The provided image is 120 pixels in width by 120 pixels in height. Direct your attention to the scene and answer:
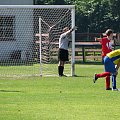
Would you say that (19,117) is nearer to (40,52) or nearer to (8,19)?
(40,52)

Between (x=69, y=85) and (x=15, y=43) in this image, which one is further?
(x=15, y=43)

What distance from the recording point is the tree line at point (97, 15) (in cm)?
6419

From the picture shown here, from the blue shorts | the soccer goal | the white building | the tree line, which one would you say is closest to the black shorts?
the soccer goal

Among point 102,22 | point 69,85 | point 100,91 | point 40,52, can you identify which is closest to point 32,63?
point 40,52

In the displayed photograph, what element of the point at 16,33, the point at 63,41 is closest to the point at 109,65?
the point at 63,41

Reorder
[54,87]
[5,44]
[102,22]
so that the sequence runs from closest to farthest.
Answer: [54,87] → [5,44] → [102,22]

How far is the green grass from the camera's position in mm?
11859

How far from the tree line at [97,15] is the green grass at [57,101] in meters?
45.0

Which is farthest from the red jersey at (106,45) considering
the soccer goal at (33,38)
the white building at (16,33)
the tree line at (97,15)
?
the tree line at (97,15)

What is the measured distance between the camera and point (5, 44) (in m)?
28.5

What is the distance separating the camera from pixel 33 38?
27172mm

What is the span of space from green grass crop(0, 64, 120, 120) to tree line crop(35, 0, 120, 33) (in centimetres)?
4496

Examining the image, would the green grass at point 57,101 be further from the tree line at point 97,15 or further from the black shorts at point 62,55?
the tree line at point 97,15

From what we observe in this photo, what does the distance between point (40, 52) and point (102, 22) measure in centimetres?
4144
